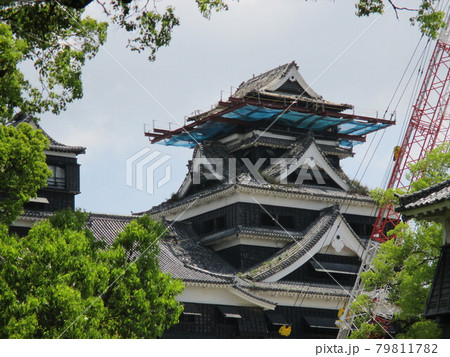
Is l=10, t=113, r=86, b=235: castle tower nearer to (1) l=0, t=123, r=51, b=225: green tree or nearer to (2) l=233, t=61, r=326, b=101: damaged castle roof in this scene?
(2) l=233, t=61, r=326, b=101: damaged castle roof

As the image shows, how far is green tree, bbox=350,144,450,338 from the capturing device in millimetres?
30781

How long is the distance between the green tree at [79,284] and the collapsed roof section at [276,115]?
2202cm

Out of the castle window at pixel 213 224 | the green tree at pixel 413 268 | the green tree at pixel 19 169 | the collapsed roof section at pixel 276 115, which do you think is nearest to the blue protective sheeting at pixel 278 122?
the collapsed roof section at pixel 276 115

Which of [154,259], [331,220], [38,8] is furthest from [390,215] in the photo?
[38,8]

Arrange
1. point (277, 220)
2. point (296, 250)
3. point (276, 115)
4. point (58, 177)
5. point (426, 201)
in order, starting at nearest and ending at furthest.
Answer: point (426, 201), point (58, 177), point (296, 250), point (277, 220), point (276, 115)

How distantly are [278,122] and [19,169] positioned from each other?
29487mm

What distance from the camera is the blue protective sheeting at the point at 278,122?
5256cm

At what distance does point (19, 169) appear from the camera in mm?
26641

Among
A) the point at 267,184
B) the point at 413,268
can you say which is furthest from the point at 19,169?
the point at 267,184

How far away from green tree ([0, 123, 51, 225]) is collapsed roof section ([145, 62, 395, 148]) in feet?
81.5

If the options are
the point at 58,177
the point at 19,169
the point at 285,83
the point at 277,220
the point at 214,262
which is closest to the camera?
the point at 19,169

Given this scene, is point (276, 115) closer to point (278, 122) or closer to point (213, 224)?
Answer: point (278, 122)

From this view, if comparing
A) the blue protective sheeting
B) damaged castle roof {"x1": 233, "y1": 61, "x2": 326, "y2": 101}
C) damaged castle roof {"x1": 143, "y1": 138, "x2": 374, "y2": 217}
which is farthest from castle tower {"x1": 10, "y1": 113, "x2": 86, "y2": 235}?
damaged castle roof {"x1": 233, "y1": 61, "x2": 326, "y2": 101}

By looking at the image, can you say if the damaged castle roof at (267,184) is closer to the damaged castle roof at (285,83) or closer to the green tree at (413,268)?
the damaged castle roof at (285,83)
